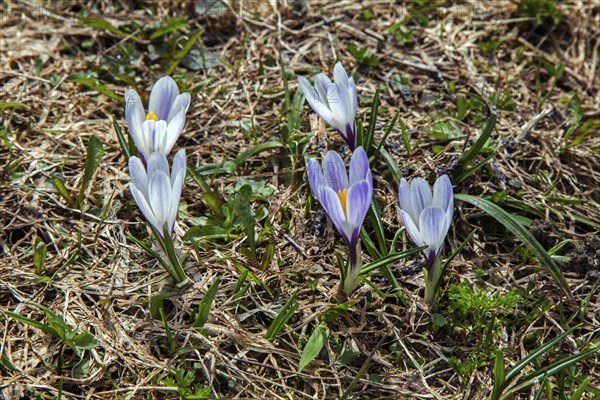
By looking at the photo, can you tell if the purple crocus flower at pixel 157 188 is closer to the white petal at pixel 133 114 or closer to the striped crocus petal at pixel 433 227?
the white petal at pixel 133 114

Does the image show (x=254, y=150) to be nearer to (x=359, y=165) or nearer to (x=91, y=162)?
(x=91, y=162)

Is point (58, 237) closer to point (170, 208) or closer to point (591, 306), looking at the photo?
point (170, 208)

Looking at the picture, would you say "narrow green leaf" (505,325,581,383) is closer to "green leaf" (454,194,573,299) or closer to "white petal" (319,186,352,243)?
"green leaf" (454,194,573,299)

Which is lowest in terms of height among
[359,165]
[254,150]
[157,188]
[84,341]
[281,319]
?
[84,341]

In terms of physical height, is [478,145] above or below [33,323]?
above

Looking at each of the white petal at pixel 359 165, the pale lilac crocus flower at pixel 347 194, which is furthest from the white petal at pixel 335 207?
the white petal at pixel 359 165

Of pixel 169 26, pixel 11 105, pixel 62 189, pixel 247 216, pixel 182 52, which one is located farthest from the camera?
pixel 169 26

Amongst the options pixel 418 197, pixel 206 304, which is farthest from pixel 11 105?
pixel 418 197
